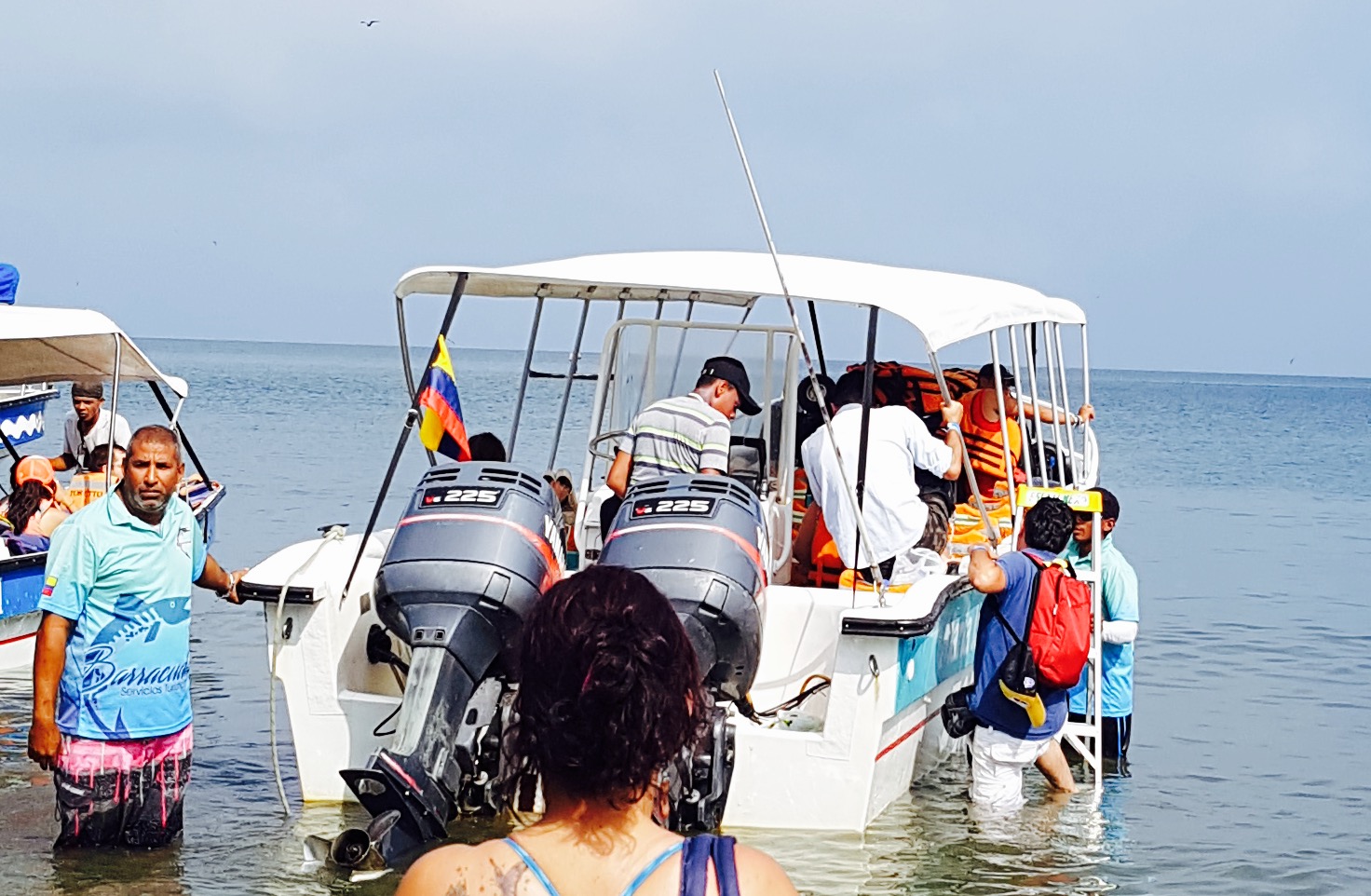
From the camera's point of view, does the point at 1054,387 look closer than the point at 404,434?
No

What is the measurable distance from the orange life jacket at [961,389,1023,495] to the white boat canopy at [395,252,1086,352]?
0.74m

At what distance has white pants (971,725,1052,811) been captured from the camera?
6727 mm

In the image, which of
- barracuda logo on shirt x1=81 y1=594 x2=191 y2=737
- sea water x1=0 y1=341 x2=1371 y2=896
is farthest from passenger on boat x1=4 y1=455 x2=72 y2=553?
barracuda logo on shirt x1=81 y1=594 x2=191 y2=737

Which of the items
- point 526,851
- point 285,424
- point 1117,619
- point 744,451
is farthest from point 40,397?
point 285,424

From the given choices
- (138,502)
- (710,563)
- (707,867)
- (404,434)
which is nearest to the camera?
(707,867)

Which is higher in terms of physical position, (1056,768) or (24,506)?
(24,506)

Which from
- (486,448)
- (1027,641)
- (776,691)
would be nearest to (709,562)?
(776,691)

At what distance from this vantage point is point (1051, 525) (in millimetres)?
6539

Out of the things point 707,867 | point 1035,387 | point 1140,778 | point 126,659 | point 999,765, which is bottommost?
point 1140,778

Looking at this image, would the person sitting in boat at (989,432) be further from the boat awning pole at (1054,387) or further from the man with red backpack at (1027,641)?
the man with red backpack at (1027,641)

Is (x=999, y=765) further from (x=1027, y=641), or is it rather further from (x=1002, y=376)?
(x=1002, y=376)

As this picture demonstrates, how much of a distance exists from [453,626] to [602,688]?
3452 millimetres

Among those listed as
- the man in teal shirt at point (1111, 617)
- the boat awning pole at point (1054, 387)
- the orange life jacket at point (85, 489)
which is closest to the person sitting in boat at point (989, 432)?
the boat awning pole at point (1054, 387)

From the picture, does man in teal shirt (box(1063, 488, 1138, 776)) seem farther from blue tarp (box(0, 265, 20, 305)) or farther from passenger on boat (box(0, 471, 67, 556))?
blue tarp (box(0, 265, 20, 305))
